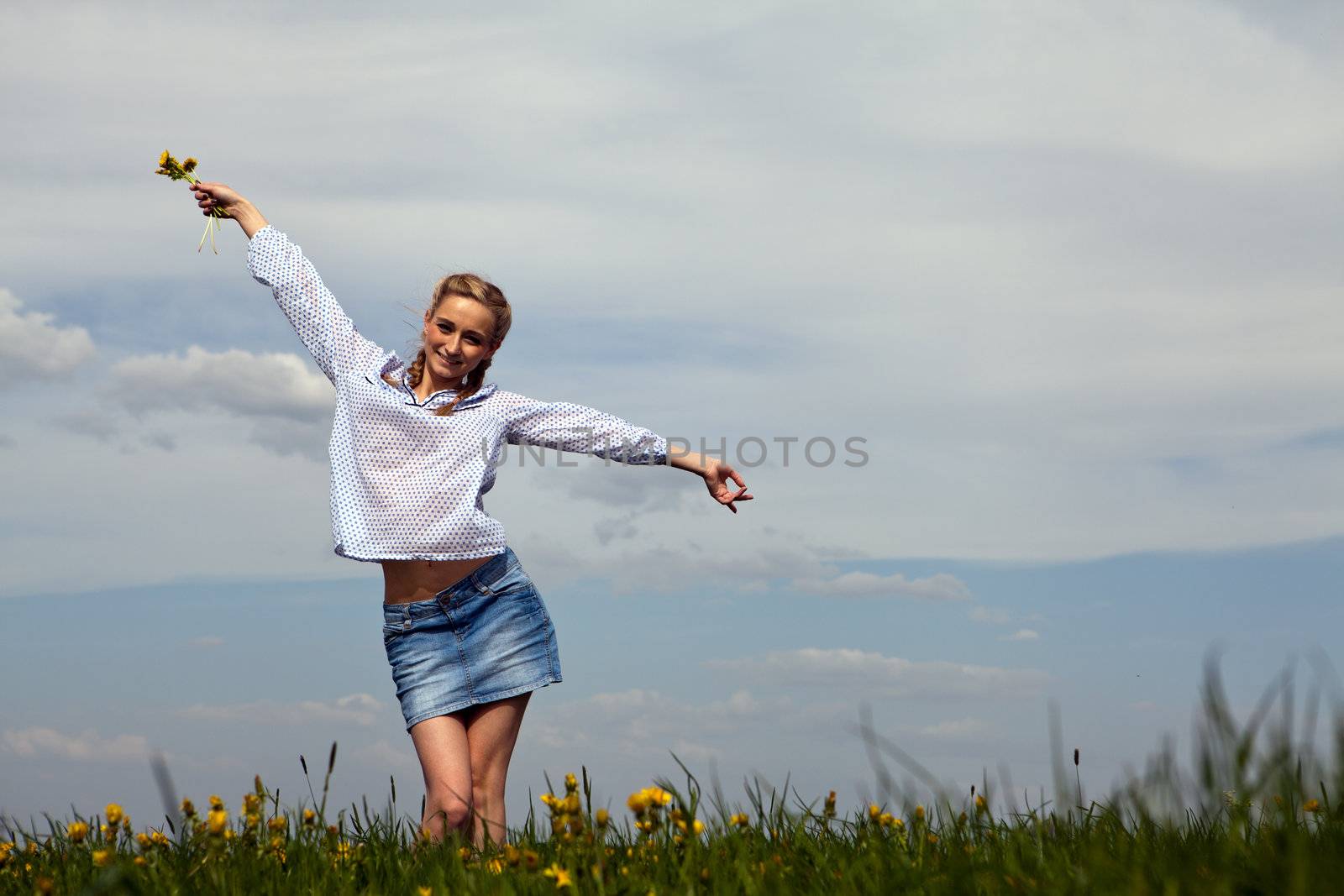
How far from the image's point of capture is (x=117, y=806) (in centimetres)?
409

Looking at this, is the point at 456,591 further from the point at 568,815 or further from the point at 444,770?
the point at 568,815

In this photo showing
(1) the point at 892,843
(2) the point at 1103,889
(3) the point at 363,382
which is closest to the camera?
(2) the point at 1103,889

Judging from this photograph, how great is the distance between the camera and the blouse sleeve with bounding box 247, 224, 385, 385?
20.9ft

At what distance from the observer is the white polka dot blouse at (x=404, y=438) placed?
579 centimetres

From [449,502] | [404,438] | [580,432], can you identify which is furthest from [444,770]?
[580,432]

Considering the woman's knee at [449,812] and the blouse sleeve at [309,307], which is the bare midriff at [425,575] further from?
the blouse sleeve at [309,307]

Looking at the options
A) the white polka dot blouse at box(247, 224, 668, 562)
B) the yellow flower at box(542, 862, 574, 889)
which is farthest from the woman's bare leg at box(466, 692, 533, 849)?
the yellow flower at box(542, 862, 574, 889)

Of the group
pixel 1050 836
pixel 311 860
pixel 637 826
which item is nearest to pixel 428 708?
pixel 311 860

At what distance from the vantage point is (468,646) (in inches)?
225

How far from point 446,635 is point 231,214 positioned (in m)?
2.89

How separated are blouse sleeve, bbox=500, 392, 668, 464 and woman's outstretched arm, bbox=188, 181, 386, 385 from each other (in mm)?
813

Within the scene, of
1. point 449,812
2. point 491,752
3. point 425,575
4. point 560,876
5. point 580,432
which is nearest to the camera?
point 560,876

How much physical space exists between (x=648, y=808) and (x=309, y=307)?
4.10 meters

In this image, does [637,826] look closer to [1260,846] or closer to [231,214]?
[1260,846]
